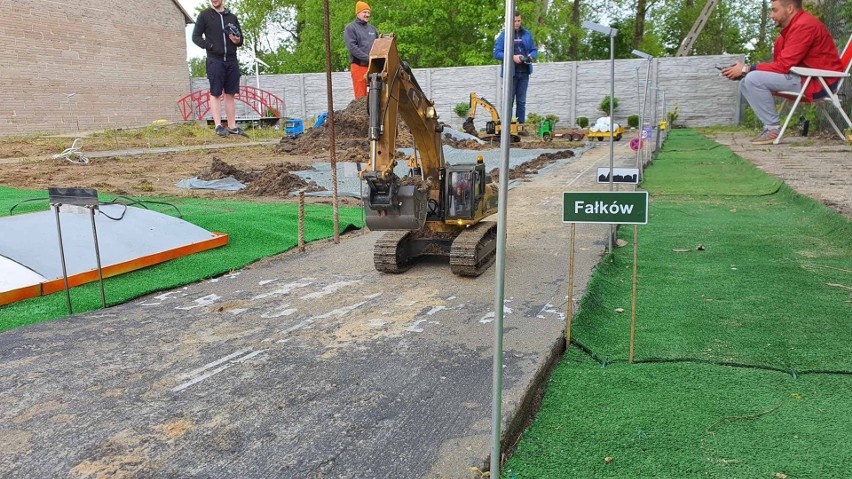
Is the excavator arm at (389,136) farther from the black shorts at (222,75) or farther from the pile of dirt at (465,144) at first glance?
the pile of dirt at (465,144)

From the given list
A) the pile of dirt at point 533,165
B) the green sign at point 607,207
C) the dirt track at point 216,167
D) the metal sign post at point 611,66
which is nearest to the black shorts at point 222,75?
the dirt track at point 216,167

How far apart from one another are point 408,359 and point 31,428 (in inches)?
67.2

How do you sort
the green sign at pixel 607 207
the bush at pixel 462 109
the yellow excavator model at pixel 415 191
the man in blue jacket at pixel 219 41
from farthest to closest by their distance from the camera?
the bush at pixel 462 109, the man in blue jacket at pixel 219 41, the yellow excavator model at pixel 415 191, the green sign at pixel 607 207

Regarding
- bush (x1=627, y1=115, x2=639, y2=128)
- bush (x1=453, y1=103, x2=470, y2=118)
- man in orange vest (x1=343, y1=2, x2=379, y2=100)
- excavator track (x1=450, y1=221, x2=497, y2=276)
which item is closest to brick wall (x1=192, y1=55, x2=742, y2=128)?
bush (x1=453, y1=103, x2=470, y2=118)

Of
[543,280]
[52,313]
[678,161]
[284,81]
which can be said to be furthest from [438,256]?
[284,81]

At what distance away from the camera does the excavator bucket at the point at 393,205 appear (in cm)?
462

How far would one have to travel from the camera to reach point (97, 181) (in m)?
10.2

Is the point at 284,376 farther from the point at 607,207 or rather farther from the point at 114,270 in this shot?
the point at 114,270

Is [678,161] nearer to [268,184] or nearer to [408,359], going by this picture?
[268,184]


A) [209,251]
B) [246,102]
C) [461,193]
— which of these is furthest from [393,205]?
[246,102]

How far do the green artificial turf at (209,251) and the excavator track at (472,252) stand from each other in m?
2.01

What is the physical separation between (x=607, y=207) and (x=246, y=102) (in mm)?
25556

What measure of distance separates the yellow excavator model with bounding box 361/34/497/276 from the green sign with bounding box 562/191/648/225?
174cm

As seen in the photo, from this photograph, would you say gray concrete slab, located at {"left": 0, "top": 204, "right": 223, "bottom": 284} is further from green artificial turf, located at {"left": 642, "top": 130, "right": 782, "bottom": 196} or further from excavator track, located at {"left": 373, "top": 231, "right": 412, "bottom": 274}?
green artificial turf, located at {"left": 642, "top": 130, "right": 782, "bottom": 196}
